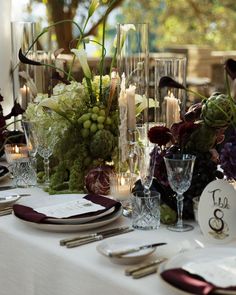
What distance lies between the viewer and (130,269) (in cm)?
130

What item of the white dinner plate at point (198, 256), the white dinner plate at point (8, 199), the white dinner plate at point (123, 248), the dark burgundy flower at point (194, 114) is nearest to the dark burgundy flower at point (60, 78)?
the white dinner plate at point (8, 199)

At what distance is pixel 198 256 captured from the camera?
4.32ft

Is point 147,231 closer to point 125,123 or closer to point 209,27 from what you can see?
point 125,123

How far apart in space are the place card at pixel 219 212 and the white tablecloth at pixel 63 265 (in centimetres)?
4

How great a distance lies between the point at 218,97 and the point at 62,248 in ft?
1.68

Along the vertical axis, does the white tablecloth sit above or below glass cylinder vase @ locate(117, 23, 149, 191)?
below

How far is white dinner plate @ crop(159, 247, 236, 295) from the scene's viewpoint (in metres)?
1.26

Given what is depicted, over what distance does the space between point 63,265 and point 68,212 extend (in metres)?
0.23

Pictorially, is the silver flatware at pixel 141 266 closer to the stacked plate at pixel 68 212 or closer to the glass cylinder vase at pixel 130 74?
the stacked plate at pixel 68 212

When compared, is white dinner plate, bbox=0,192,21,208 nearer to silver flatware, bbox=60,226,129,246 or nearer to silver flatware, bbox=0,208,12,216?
silver flatware, bbox=0,208,12,216

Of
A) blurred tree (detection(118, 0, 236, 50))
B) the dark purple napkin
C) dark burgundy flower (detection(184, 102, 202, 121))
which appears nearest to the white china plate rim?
the dark purple napkin

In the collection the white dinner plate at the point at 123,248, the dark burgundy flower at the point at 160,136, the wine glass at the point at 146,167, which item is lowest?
the white dinner plate at the point at 123,248

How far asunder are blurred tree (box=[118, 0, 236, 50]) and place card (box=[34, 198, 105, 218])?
7194mm

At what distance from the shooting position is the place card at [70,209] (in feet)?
5.31
